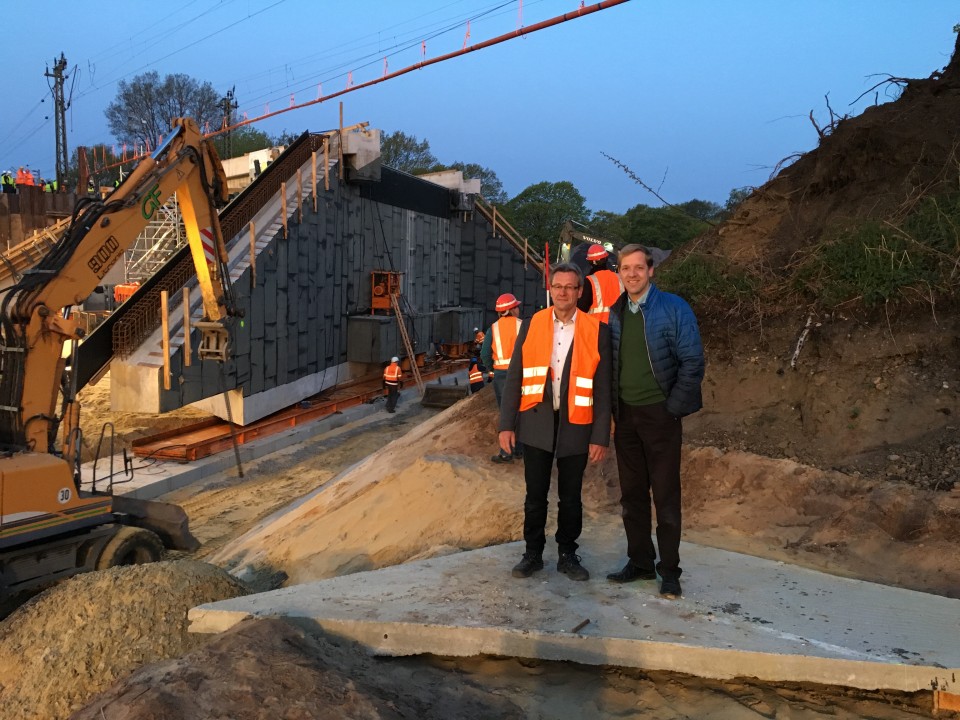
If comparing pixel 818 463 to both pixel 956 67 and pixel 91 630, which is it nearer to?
pixel 91 630

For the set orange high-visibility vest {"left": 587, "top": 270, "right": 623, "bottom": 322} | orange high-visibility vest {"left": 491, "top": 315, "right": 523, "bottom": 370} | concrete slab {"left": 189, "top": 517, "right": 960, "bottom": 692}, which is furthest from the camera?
orange high-visibility vest {"left": 491, "top": 315, "right": 523, "bottom": 370}

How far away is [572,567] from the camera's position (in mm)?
4031

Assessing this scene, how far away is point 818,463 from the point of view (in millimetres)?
5430

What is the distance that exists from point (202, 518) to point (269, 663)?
28.7ft

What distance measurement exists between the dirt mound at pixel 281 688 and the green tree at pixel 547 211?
134 ft

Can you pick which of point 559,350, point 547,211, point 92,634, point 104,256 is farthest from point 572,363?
point 547,211

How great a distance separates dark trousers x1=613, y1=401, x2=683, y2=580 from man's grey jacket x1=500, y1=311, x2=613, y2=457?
0.43ft

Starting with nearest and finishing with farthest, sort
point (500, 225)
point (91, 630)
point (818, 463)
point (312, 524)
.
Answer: point (91, 630) < point (818, 463) < point (312, 524) < point (500, 225)

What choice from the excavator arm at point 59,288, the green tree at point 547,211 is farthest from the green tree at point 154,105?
the excavator arm at point 59,288

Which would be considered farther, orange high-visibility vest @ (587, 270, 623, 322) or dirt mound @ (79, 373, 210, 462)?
dirt mound @ (79, 373, 210, 462)

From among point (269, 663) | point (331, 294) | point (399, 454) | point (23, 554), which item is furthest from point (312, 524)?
point (331, 294)

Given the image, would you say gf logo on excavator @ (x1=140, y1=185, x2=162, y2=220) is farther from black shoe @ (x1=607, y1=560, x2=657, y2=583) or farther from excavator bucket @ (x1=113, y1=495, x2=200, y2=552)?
black shoe @ (x1=607, y1=560, x2=657, y2=583)

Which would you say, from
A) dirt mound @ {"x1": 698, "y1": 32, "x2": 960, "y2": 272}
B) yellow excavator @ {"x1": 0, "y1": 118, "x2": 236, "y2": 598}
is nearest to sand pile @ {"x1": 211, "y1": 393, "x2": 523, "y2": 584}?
yellow excavator @ {"x1": 0, "y1": 118, "x2": 236, "y2": 598}

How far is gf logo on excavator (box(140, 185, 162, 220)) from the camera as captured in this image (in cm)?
813
